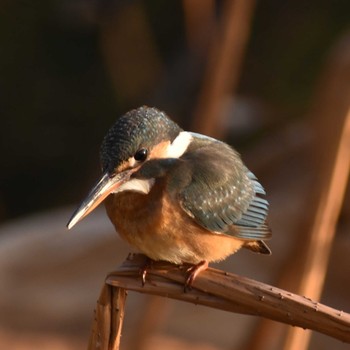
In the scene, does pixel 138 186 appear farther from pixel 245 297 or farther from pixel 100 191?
pixel 245 297

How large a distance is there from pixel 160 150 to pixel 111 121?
8.64 ft

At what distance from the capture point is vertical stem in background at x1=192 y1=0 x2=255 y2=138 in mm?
2213

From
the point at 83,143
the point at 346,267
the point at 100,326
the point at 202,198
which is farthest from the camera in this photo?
the point at 83,143

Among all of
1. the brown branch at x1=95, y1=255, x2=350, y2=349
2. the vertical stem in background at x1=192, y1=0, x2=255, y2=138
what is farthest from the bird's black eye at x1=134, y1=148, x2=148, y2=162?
the vertical stem in background at x1=192, y1=0, x2=255, y2=138

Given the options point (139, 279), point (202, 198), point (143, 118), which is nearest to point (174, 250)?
point (202, 198)

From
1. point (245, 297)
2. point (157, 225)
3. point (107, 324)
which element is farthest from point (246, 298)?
point (157, 225)

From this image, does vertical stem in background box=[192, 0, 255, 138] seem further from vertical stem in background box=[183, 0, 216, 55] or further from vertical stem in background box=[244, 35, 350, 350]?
vertical stem in background box=[183, 0, 216, 55]

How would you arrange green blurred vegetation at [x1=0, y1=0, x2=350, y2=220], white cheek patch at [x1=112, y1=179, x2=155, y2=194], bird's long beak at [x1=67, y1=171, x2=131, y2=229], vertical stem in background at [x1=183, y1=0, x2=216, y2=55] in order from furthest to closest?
green blurred vegetation at [x1=0, y1=0, x2=350, y2=220], vertical stem in background at [x1=183, y1=0, x2=216, y2=55], white cheek patch at [x1=112, y1=179, x2=155, y2=194], bird's long beak at [x1=67, y1=171, x2=131, y2=229]

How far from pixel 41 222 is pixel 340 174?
1428 mm

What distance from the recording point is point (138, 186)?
1483mm

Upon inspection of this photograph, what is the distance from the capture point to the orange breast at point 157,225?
1.52 meters

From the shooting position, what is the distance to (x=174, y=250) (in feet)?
5.01

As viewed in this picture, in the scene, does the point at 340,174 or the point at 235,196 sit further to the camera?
the point at 340,174

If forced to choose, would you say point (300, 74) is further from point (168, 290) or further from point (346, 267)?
point (168, 290)
